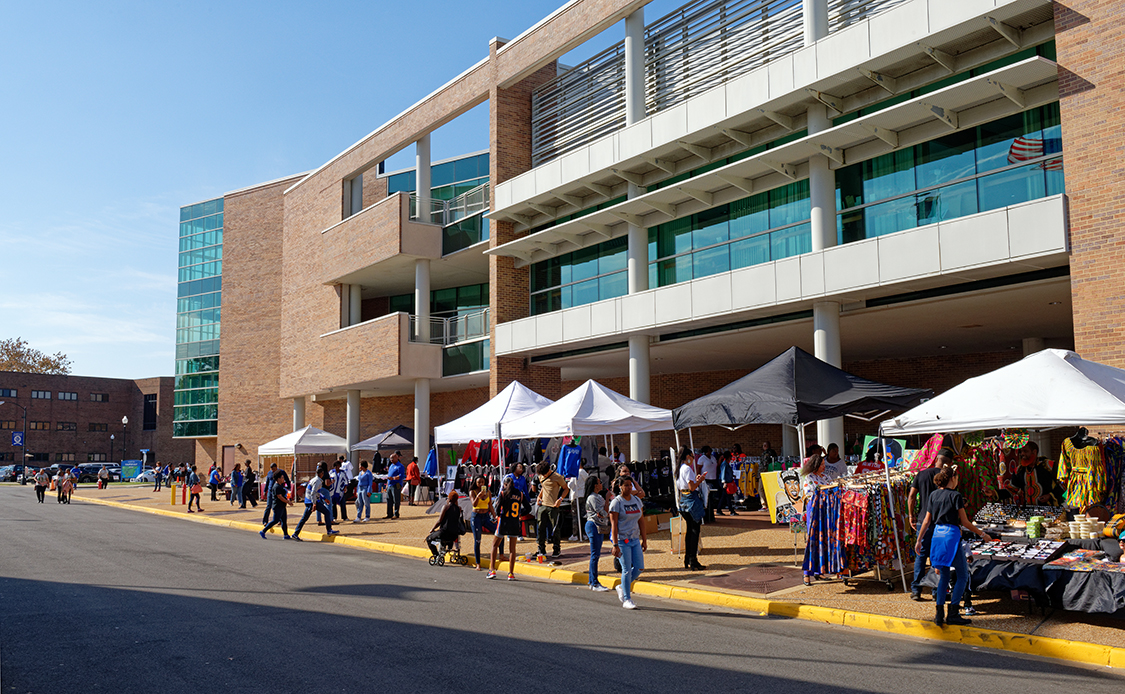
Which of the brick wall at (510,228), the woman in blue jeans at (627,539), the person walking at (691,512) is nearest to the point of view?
the woman in blue jeans at (627,539)

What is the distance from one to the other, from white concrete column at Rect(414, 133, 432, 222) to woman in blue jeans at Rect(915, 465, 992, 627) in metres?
26.8

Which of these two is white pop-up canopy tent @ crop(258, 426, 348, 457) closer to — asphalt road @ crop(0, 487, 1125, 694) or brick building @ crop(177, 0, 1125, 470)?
brick building @ crop(177, 0, 1125, 470)

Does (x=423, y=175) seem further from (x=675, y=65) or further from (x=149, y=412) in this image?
(x=149, y=412)

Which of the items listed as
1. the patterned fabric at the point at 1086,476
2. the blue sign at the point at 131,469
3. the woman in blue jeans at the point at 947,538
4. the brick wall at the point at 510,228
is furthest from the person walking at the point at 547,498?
the blue sign at the point at 131,469

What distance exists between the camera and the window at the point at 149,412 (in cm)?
9119

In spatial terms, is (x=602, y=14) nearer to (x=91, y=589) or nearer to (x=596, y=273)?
(x=596, y=273)

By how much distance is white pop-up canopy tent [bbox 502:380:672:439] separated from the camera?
1616 cm

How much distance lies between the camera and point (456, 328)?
107 feet

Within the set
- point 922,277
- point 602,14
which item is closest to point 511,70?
point 602,14

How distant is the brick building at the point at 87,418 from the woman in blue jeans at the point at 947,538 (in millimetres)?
85288

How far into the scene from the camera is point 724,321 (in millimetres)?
22641

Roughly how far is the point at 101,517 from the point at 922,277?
2569 centimetres

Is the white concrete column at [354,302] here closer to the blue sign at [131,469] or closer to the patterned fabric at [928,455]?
the patterned fabric at [928,455]

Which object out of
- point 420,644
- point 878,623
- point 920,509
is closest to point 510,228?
point 920,509
